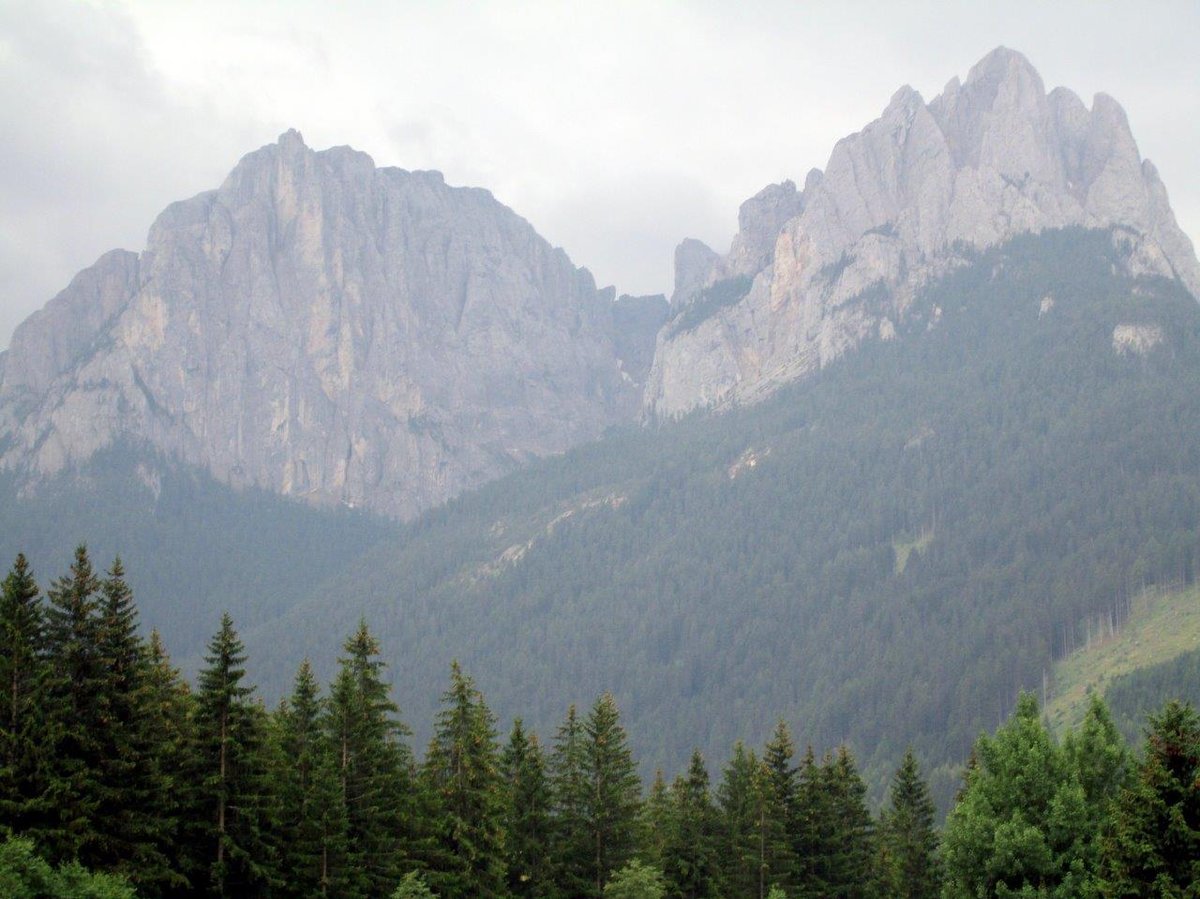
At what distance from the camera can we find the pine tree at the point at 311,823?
42.3 meters

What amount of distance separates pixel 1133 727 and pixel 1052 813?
337ft

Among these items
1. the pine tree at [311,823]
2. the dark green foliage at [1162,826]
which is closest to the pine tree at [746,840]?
the pine tree at [311,823]

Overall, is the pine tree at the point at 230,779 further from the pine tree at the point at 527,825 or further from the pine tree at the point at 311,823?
the pine tree at the point at 527,825

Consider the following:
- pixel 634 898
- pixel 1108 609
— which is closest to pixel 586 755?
pixel 634 898

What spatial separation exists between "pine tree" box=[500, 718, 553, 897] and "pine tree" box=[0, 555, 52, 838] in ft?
68.3

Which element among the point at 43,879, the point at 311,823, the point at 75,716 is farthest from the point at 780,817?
the point at 43,879

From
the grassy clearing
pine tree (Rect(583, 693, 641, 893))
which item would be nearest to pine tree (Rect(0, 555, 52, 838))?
pine tree (Rect(583, 693, 641, 893))

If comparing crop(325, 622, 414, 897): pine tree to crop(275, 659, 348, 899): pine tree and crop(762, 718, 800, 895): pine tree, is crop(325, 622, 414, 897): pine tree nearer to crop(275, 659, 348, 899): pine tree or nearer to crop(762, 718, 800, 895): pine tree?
crop(275, 659, 348, 899): pine tree

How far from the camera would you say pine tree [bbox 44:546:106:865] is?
34656 millimetres

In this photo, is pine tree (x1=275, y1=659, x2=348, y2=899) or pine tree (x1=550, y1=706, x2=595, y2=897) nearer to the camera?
pine tree (x1=275, y1=659, x2=348, y2=899)

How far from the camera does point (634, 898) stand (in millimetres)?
46344

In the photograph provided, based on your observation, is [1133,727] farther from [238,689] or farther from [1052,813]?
[238,689]

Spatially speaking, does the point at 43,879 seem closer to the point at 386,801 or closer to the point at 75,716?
the point at 75,716

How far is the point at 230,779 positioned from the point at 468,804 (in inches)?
442
